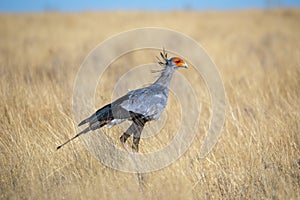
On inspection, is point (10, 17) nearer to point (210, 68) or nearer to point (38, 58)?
point (38, 58)

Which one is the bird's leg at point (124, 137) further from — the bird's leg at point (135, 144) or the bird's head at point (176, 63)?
the bird's head at point (176, 63)

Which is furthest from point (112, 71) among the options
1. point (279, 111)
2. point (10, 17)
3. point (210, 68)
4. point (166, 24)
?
point (10, 17)

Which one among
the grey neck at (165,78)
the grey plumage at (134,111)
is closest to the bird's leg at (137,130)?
the grey plumage at (134,111)

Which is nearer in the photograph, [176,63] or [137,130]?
[137,130]


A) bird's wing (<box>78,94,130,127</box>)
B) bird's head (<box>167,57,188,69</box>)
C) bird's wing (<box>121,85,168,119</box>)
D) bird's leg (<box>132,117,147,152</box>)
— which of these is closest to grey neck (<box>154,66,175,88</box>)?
bird's head (<box>167,57,188,69</box>)

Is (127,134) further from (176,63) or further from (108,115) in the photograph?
(176,63)

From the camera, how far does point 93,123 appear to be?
3350 millimetres

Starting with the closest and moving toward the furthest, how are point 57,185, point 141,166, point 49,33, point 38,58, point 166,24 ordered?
point 57,185
point 141,166
point 38,58
point 49,33
point 166,24

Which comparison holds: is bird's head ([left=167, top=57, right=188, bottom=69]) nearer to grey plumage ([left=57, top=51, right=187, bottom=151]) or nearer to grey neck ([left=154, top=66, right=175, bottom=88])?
grey neck ([left=154, top=66, right=175, bottom=88])

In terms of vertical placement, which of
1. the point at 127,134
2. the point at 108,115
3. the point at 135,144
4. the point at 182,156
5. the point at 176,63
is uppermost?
the point at 176,63

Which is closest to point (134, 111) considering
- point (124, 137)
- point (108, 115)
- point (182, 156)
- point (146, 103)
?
point (146, 103)

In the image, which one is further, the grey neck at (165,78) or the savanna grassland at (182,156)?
the grey neck at (165,78)

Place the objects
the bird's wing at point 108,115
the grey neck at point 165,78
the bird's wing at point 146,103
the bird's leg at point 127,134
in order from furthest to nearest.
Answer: the grey neck at point 165,78 < the bird's leg at point 127,134 < the bird's wing at point 146,103 < the bird's wing at point 108,115

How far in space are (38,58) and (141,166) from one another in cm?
774
